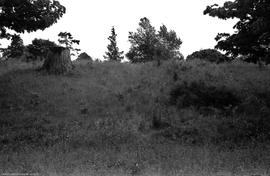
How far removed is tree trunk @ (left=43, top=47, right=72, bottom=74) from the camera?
2570 centimetres

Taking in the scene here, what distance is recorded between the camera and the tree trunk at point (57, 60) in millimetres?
25703

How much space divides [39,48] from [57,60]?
16505 mm

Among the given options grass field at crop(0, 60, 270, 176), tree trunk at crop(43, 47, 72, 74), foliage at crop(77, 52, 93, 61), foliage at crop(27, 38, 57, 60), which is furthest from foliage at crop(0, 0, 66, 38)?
foliage at crop(77, 52, 93, 61)

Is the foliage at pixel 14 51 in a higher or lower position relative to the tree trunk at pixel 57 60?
higher

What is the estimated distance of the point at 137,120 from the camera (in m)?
19.2

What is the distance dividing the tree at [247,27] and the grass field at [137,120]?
359cm

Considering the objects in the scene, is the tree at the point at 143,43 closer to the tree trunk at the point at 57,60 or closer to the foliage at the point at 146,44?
the foliage at the point at 146,44

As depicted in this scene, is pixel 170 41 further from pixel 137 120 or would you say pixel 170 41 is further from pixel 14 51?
pixel 137 120

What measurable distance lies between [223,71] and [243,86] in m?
3.29

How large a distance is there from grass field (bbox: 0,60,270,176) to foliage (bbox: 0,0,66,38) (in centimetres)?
425

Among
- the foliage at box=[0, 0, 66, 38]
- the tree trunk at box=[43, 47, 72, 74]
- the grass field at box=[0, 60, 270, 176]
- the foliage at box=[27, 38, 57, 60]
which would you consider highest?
the foliage at box=[27, 38, 57, 60]

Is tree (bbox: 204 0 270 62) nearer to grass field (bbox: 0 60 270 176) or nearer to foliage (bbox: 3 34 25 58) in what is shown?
grass field (bbox: 0 60 270 176)

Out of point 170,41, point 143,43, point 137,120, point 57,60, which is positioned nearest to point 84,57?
point 143,43

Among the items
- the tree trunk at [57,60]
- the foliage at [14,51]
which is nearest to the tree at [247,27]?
the tree trunk at [57,60]
